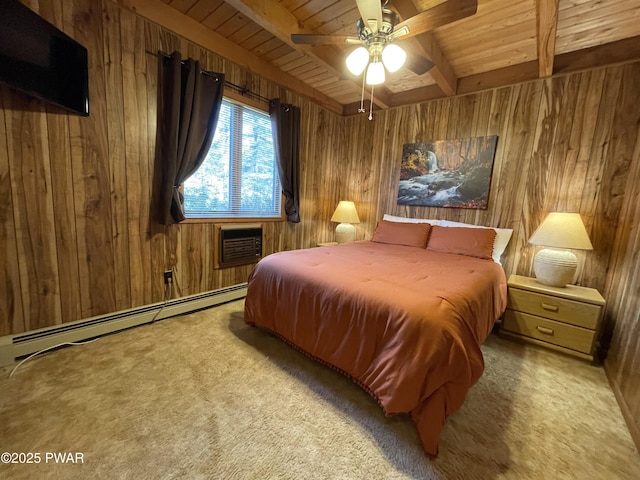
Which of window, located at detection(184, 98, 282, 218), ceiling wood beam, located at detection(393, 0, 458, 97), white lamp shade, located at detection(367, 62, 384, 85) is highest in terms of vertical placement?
ceiling wood beam, located at detection(393, 0, 458, 97)

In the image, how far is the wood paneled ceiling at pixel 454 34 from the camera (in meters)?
1.83

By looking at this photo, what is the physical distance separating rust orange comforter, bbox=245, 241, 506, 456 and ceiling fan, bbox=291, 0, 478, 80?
1.36m

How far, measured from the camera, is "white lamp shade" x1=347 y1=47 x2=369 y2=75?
1.63m

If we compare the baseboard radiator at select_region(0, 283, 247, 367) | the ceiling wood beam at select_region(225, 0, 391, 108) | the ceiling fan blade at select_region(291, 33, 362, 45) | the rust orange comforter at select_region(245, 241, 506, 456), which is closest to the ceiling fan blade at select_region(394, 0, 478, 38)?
→ the ceiling fan blade at select_region(291, 33, 362, 45)

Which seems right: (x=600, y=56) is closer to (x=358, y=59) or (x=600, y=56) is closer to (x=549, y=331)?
(x=358, y=59)

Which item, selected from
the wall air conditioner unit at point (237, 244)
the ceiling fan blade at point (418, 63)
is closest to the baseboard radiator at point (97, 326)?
the wall air conditioner unit at point (237, 244)

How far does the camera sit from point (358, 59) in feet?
5.41

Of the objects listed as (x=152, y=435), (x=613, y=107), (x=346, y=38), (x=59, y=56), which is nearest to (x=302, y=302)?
(x=152, y=435)

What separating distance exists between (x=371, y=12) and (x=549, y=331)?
103 inches

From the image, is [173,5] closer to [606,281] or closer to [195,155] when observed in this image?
[195,155]

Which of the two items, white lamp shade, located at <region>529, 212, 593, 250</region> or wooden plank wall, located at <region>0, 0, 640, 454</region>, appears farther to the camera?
white lamp shade, located at <region>529, 212, 593, 250</region>

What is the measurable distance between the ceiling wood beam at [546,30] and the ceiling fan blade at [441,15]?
73cm

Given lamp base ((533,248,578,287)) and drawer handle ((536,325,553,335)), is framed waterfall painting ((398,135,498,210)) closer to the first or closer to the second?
lamp base ((533,248,578,287))

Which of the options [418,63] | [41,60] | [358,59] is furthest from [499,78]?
[41,60]
